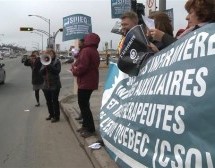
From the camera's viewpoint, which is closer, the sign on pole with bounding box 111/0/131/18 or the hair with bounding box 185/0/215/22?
the hair with bounding box 185/0/215/22

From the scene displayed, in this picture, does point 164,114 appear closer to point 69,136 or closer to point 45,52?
point 69,136

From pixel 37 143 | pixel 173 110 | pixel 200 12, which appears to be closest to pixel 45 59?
pixel 37 143

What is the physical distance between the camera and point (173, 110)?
3.56 meters

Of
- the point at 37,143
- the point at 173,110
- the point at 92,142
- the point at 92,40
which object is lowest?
the point at 37,143

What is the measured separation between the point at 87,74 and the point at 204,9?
13.2 feet

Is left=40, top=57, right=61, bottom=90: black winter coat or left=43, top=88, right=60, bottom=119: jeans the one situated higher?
left=40, top=57, right=61, bottom=90: black winter coat

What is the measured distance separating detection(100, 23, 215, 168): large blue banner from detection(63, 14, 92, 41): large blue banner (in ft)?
28.8

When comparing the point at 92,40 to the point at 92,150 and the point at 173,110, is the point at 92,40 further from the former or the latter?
the point at 173,110

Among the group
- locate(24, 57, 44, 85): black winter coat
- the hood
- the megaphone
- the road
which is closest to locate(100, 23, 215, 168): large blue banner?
the road

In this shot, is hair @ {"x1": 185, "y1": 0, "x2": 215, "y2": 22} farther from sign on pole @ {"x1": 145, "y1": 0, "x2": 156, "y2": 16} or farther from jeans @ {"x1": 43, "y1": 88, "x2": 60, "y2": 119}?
jeans @ {"x1": 43, "y1": 88, "x2": 60, "y2": 119}

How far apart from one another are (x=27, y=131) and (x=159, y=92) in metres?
5.98

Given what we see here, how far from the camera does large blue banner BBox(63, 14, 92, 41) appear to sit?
1373 cm

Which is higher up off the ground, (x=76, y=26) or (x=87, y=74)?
(x=76, y=26)

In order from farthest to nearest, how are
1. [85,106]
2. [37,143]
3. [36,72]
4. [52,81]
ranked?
[36,72] < [52,81] < [37,143] < [85,106]
